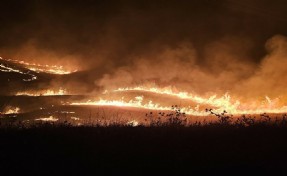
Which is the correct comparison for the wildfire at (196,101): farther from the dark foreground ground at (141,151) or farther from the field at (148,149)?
the dark foreground ground at (141,151)

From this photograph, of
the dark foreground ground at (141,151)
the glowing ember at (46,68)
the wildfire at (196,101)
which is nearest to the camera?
the dark foreground ground at (141,151)

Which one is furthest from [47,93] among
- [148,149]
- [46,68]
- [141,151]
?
[141,151]

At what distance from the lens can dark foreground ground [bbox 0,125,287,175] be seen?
8312 mm

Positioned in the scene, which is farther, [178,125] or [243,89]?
[243,89]

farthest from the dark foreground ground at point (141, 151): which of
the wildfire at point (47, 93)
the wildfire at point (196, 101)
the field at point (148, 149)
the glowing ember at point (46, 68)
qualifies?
the wildfire at point (47, 93)

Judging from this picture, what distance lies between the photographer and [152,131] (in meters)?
11.0

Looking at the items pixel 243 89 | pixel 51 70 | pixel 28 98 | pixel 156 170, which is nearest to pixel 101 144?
pixel 156 170

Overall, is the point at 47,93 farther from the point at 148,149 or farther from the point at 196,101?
the point at 148,149

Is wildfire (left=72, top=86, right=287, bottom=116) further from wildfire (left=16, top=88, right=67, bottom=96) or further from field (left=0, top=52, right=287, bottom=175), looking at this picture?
field (left=0, top=52, right=287, bottom=175)

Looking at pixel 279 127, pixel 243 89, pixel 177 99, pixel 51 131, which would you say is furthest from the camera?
pixel 177 99

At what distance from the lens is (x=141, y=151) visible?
Result: 915 centimetres

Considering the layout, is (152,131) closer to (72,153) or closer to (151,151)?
(151,151)

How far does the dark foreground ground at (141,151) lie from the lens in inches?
327

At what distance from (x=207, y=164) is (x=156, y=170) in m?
1.06
